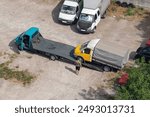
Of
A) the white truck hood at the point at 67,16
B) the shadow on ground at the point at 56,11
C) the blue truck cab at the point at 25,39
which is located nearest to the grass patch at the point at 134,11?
the white truck hood at the point at 67,16

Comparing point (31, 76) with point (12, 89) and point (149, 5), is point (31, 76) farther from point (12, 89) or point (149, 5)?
point (149, 5)

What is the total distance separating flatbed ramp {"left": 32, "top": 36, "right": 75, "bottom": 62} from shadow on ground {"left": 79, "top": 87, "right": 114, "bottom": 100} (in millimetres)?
3323

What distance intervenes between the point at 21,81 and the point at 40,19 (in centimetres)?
928

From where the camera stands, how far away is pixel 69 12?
3309 cm

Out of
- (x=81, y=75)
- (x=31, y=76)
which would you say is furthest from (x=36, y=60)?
(x=81, y=75)

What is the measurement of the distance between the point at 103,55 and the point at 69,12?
24.6ft

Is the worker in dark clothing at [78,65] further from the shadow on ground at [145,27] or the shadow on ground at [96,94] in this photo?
the shadow on ground at [145,27]

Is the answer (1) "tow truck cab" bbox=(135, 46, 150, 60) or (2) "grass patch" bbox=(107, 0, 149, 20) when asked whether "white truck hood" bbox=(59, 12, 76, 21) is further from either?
(1) "tow truck cab" bbox=(135, 46, 150, 60)

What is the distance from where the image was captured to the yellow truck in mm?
27109

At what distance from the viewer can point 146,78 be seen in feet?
67.9

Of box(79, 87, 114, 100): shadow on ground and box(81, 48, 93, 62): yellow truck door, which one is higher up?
box(81, 48, 93, 62): yellow truck door

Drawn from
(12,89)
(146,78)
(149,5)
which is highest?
(146,78)

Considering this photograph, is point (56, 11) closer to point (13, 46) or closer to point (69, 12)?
point (69, 12)

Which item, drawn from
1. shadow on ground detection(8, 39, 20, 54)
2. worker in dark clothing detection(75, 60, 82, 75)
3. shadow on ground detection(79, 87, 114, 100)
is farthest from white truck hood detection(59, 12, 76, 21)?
shadow on ground detection(79, 87, 114, 100)
